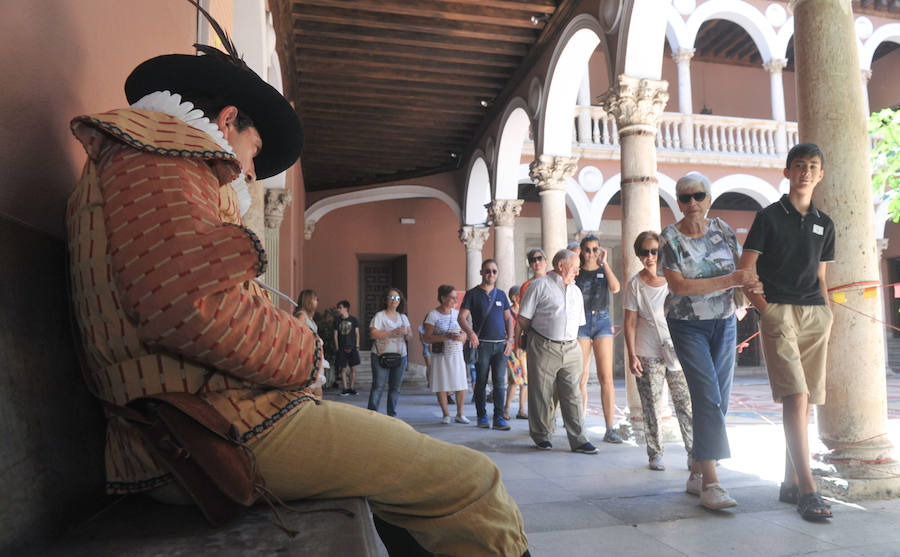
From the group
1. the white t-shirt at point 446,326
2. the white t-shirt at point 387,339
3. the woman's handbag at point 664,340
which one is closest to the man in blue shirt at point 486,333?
the white t-shirt at point 446,326

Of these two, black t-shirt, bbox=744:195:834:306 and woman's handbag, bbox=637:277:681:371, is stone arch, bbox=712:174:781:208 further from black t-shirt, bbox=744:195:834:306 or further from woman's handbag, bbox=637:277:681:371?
black t-shirt, bbox=744:195:834:306

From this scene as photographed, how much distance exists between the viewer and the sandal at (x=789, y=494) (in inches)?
131

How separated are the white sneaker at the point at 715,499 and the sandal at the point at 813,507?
11.8 inches

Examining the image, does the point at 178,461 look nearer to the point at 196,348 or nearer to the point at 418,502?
the point at 196,348

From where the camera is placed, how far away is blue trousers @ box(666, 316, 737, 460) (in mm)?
3316

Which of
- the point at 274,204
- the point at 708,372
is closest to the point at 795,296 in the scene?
the point at 708,372

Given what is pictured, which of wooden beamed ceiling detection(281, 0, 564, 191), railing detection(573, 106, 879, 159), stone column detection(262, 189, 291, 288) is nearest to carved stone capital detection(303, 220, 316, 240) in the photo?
wooden beamed ceiling detection(281, 0, 564, 191)

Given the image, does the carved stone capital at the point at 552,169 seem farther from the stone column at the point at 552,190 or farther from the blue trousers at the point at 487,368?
the blue trousers at the point at 487,368

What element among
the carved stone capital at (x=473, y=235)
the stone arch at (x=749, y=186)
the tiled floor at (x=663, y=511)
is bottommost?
the tiled floor at (x=663, y=511)

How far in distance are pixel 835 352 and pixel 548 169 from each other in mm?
6006

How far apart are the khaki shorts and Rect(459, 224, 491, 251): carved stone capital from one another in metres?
11.2

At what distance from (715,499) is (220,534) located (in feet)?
9.00

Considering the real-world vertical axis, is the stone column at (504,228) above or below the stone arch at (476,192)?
below

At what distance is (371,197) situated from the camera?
15547mm
